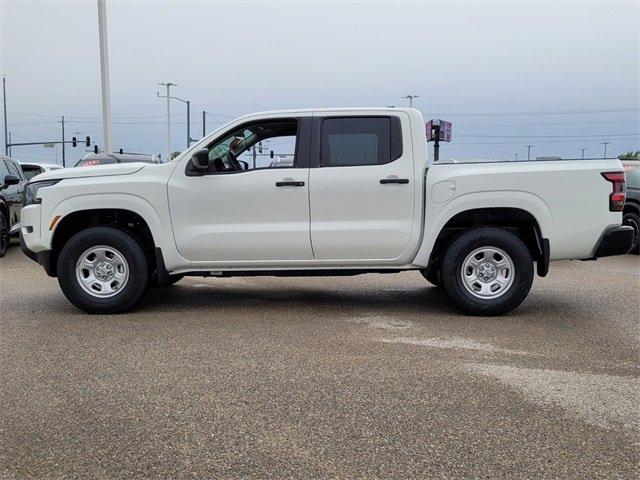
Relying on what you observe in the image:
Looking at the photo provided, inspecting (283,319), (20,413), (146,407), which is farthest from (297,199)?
(20,413)

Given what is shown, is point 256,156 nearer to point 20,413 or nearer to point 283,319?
point 283,319

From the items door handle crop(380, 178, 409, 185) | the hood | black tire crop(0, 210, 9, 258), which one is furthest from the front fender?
black tire crop(0, 210, 9, 258)

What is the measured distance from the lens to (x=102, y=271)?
5.83 meters

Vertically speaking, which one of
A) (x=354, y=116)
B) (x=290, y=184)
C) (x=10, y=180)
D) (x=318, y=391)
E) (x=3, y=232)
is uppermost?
(x=354, y=116)

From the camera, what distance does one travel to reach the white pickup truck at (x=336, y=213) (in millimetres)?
5590

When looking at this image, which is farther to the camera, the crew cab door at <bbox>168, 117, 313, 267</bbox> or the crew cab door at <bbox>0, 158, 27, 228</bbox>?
the crew cab door at <bbox>0, 158, 27, 228</bbox>

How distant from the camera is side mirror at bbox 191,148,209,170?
220 inches

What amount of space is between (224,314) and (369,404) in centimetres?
271

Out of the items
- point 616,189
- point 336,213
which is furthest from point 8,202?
point 616,189

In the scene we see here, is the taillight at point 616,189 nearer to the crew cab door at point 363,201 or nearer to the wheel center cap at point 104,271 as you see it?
the crew cab door at point 363,201

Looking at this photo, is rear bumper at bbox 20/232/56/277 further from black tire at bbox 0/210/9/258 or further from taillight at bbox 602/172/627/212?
taillight at bbox 602/172/627/212

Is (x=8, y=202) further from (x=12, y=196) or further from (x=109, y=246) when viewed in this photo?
(x=109, y=246)

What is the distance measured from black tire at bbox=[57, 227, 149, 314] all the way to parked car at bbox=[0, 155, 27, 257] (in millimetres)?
4823

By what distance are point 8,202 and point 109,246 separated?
215 inches
